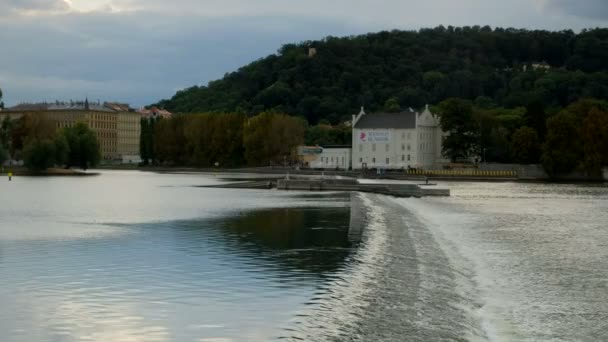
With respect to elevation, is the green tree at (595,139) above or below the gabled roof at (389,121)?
below

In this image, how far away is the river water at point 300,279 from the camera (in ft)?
49.1

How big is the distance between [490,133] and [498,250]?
4155 inches

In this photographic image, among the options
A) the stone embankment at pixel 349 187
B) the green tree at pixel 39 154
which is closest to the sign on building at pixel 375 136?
the green tree at pixel 39 154

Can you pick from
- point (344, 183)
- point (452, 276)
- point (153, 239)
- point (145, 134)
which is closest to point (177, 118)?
point (145, 134)

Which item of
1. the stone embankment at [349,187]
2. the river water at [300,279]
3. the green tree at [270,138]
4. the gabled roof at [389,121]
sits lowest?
the river water at [300,279]

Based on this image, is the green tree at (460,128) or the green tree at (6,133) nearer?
the green tree at (460,128)

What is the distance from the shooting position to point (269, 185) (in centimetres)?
8400

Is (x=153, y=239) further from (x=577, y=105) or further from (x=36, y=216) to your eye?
(x=577, y=105)

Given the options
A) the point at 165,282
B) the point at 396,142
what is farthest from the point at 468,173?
the point at 165,282

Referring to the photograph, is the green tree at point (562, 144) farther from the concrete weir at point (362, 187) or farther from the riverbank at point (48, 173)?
the riverbank at point (48, 173)

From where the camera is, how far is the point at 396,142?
132875mm

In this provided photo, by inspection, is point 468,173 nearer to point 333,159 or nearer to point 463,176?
point 463,176

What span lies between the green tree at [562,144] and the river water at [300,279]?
238 ft

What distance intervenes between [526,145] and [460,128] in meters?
12.2
